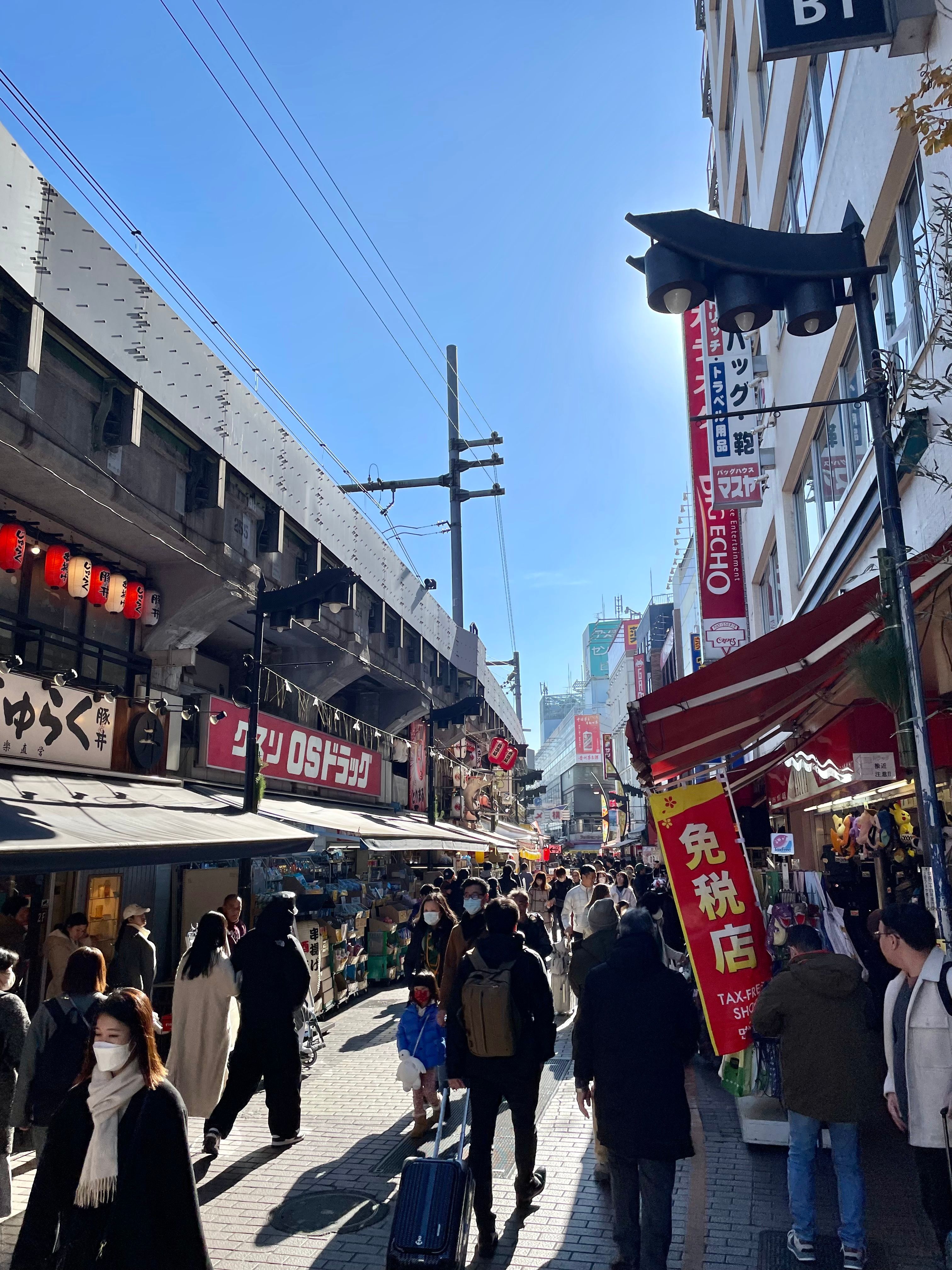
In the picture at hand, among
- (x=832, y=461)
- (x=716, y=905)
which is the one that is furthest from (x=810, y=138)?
(x=716, y=905)

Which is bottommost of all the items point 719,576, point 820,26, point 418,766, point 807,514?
point 418,766

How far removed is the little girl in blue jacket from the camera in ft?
24.0

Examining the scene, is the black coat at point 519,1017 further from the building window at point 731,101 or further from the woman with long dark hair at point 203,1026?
the building window at point 731,101

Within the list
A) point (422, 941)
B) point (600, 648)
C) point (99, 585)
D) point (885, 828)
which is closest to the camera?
point (885, 828)

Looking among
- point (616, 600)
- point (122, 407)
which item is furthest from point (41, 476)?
point (616, 600)

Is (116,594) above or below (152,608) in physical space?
below

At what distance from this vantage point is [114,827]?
8125 millimetres

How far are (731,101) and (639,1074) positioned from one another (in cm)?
2166

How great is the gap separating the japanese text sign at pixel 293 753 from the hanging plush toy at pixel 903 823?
828 centimetres

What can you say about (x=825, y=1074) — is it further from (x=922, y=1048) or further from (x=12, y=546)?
(x=12, y=546)

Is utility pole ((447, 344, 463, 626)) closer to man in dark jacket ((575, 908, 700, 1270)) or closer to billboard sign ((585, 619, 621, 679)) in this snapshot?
man in dark jacket ((575, 908, 700, 1270))

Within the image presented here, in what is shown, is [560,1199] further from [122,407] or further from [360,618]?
[360,618]

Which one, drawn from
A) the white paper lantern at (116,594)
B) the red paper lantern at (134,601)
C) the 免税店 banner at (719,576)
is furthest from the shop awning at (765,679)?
the 免税店 banner at (719,576)

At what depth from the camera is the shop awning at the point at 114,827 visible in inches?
266
